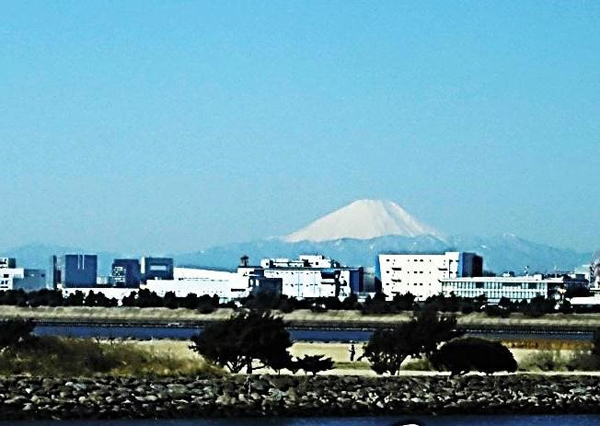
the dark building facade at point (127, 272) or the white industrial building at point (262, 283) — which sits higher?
the dark building facade at point (127, 272)

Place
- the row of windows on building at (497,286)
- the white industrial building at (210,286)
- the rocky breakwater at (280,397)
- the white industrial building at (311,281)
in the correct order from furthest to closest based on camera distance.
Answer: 1. the white industrial building at (311,281)
2. the row of windows on building at (497,286)
3. the white industrial building at (210,286)
4. the rocky breakwater at (280,397)

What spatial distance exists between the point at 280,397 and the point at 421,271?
127078 millimetres

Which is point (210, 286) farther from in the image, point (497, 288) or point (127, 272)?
point (127, 272)

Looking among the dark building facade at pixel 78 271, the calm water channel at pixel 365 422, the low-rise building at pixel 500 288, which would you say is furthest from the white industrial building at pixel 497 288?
the calm water channel at pixel 365 422

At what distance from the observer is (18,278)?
554 feet

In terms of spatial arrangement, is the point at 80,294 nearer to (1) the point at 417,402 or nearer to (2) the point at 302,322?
(2) the point at 302,322

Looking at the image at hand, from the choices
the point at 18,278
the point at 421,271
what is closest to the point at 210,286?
the point at 421,271

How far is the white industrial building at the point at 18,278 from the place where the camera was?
167000 mm

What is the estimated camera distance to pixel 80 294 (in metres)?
139

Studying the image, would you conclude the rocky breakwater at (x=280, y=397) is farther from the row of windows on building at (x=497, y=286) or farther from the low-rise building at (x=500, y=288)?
the row of windows on building at (x=497, y=286)

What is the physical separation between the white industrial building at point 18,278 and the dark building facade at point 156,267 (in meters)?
15.2

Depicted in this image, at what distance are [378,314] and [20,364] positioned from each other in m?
79.1

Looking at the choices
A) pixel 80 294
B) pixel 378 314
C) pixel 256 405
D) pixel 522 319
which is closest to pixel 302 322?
pixel 378 314

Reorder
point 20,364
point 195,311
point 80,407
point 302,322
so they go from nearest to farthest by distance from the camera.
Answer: point 80,407 < point 20,364 < point 302,322 < point 195,311
